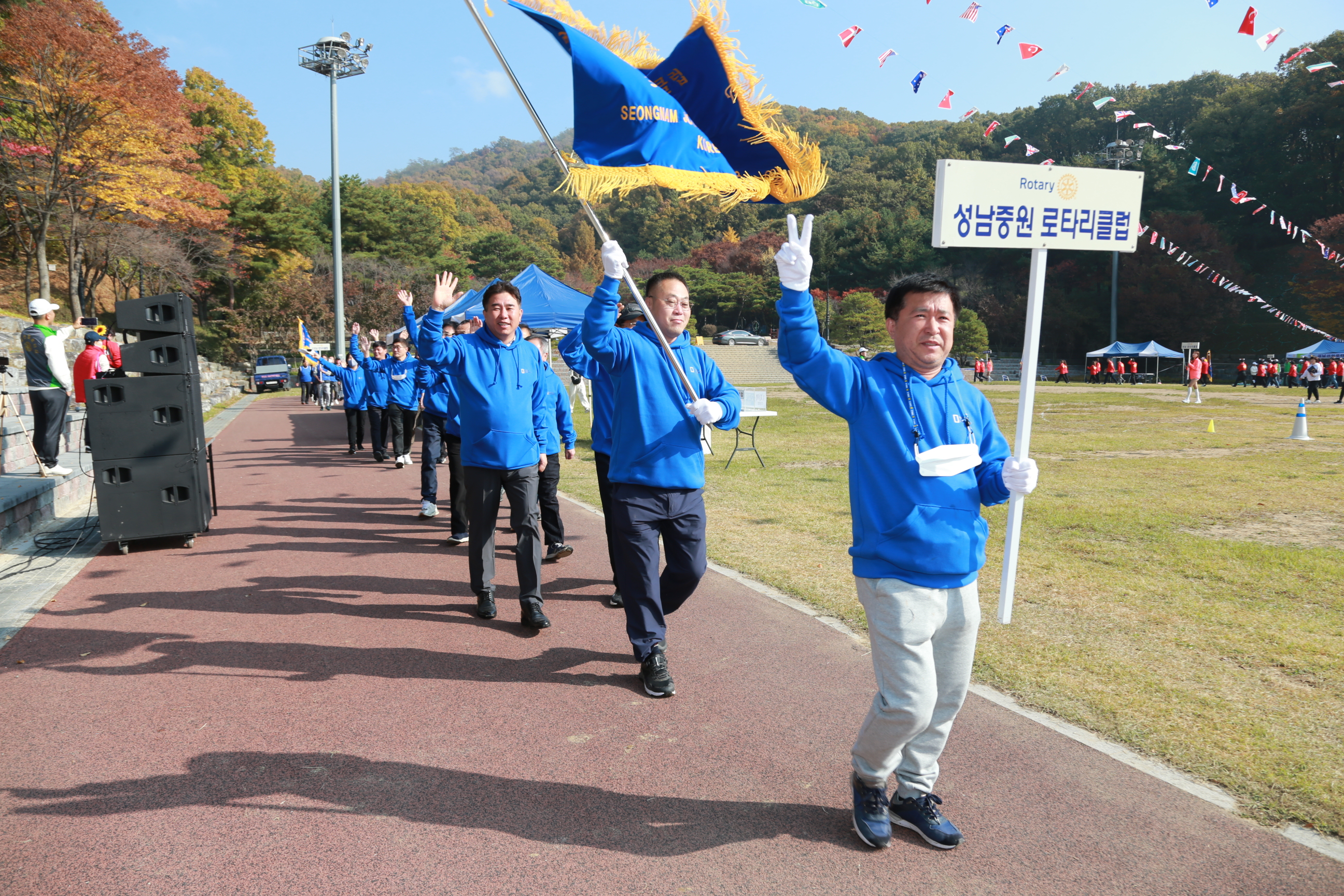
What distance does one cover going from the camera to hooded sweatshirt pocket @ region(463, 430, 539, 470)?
197 inches

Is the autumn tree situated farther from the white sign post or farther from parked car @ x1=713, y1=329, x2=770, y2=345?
parked car @ x1=713, y1=329, x2=770, y2=345

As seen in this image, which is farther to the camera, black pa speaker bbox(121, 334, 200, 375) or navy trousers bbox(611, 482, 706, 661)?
black pa speaker bbox(121, 334, 200, 375)

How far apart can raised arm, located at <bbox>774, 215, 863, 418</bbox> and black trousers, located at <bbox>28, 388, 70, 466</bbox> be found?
9673mm

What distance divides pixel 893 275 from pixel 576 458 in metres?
66.0

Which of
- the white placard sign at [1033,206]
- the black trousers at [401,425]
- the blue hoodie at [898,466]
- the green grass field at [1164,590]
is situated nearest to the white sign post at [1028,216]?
the white placard sign at [1033,206]

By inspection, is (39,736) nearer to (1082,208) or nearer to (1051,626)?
(1082,208)

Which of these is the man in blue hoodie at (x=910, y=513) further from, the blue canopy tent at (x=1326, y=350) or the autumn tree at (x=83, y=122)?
the blue canopy tent at (x=1326, y=350)

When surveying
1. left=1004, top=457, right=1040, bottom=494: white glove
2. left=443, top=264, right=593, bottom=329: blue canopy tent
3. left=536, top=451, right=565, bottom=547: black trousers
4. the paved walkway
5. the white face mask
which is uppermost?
left=443, top=264, right=593, bottom=329: blue canopy tent

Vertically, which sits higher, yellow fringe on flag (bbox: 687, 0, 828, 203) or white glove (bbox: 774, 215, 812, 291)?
yellow fringe on flag (bbox: 687, 0, 828, 203)

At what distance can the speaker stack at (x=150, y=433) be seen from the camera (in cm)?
695

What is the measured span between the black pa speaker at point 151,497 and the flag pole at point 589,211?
200 inches

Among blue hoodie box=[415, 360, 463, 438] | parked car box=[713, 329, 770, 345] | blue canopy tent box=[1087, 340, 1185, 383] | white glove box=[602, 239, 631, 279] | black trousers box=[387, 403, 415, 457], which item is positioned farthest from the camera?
parked car box=[713, 329, 770, 345]

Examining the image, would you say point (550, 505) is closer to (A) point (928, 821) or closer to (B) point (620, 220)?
(A) point (928, 821)

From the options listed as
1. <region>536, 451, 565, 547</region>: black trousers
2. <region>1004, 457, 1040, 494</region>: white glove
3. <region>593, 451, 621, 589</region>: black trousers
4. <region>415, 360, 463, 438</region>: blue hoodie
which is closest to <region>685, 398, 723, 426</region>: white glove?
<region>593, 451, 621, 589</region>: black trousers
